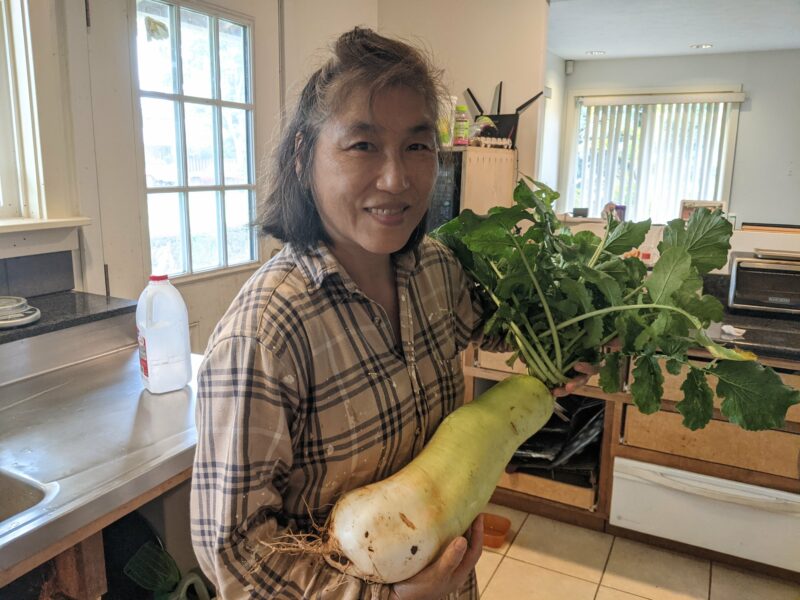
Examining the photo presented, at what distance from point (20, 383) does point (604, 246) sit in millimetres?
1384

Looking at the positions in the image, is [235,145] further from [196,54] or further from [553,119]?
[553,119]

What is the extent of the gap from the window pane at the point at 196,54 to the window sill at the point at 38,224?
23.4 inches

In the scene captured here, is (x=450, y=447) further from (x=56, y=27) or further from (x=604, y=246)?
(x=56, y=27)

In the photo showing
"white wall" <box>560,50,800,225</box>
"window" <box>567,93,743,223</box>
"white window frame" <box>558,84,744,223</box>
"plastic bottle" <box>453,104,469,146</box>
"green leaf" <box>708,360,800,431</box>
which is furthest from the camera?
"window" <box>567,93,743,223</box>

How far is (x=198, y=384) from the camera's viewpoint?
747mm

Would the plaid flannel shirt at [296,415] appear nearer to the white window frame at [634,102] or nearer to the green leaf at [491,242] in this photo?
the green leaf at [491,242]

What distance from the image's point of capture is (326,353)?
2.65 feet

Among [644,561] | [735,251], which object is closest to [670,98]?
[735,251]

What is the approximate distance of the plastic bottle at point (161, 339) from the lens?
1.45 metres

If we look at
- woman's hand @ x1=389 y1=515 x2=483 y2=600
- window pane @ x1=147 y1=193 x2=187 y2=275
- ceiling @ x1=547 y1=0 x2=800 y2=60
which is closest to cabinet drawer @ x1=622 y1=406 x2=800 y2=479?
woman's hand @ x1=389 y1=515 x2=483 y2=600

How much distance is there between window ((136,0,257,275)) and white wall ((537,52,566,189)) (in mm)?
3874

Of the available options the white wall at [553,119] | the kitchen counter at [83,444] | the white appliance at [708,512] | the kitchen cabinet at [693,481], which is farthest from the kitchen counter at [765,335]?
the white wall at [553,119]

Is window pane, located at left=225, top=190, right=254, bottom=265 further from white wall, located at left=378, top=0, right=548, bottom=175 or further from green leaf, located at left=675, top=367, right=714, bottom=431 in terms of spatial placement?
green leaf, located at left=675, top=367, right=714, bottom=431

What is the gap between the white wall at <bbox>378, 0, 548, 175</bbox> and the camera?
9.13ft
